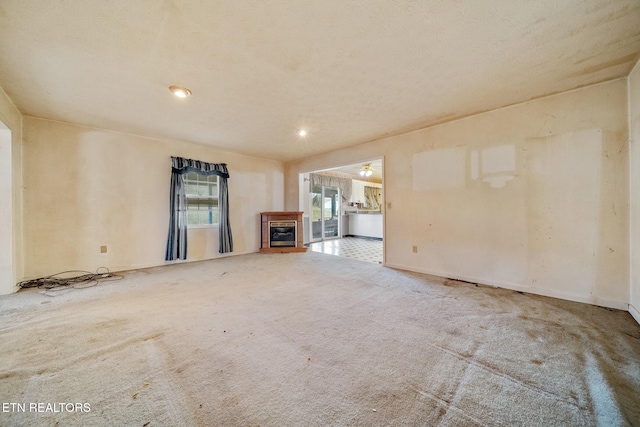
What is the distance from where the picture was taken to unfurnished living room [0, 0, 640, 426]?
4.41ft

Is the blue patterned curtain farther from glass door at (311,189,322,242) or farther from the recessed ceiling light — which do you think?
glass door at (311,189,322,242)

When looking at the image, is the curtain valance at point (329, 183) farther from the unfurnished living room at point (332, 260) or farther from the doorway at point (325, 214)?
the unfurnished living room at point (332, 260)

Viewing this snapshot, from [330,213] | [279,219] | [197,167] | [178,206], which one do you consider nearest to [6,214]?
[178,206]

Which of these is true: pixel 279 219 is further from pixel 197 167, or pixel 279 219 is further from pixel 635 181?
pixel 635 181

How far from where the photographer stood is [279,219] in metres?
5.55

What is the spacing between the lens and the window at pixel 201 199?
15.2 feet

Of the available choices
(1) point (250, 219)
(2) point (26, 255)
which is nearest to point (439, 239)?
(1) point (250, 219)

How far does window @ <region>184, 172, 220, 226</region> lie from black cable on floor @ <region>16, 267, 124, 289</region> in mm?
1477

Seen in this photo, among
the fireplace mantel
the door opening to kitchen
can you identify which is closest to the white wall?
the door opening to kitchen

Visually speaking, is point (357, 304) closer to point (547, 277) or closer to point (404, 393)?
point (404, 393)

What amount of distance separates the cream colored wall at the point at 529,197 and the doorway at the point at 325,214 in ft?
11.7

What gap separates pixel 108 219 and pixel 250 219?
2.53 metres

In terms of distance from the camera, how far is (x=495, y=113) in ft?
9.82

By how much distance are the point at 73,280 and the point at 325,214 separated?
5.75 meters
